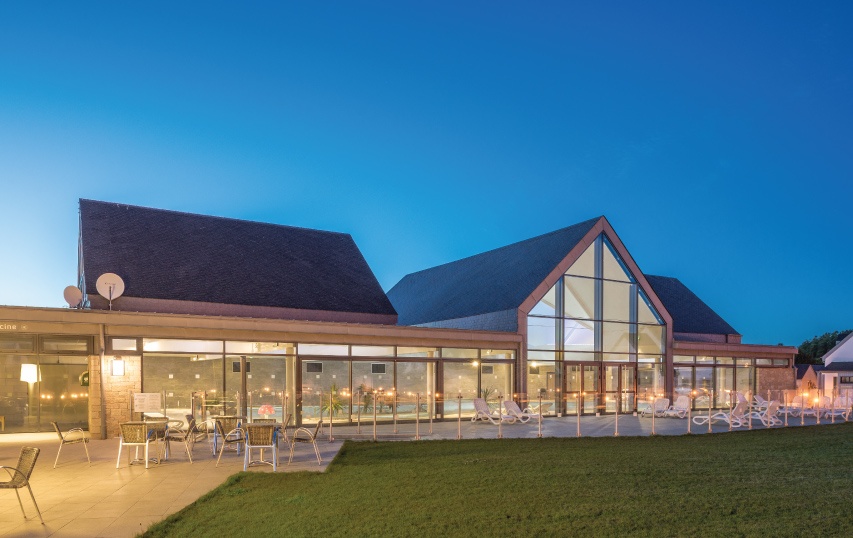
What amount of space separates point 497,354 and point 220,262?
9.98 m

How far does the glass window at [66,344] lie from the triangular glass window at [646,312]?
19.4 m

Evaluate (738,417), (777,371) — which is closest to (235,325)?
(738,417)

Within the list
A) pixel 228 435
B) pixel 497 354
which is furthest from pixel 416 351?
pixel 228 435

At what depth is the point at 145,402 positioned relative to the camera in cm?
1598

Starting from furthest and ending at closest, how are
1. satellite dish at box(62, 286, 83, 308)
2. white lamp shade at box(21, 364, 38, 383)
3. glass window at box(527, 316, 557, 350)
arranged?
glass window at box(527, 316, 557, 350) < satellite dish at box(62, 286, 83, 308) < white lamp shade at box(21, 364, 38, 383)

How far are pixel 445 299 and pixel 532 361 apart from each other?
21.5 ft

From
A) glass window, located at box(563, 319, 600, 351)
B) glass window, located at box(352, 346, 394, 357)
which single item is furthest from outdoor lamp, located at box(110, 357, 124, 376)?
glass window, located at box(563, 319, 600, 351)

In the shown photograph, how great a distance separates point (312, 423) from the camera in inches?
776

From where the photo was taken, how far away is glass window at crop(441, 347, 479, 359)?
22422 mm

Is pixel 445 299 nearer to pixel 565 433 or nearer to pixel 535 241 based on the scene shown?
pixel 535 241

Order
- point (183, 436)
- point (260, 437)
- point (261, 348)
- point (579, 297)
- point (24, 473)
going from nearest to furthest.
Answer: point (24, 473) → point (260, 437) → point (183, 436) → point (261, 348) → point (579, 297)

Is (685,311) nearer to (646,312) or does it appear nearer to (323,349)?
(646,312)

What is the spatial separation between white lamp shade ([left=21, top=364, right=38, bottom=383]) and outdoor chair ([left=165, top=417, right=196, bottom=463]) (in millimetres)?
3755

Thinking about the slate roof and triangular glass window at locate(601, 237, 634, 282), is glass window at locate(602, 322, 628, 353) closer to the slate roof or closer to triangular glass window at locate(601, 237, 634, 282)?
triangular glass window at locate(601, 237, 634, 282)
